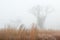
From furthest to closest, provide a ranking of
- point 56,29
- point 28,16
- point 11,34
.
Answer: point 28,16 < point 56,29 < point 11,34

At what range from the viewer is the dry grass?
3.54 ft

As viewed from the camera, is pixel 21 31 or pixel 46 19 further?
pixel 46 19

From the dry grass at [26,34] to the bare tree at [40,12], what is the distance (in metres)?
0.12

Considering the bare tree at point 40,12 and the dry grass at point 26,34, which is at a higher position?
the bare tree at point 40,12

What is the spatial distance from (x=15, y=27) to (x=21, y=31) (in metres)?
0.09

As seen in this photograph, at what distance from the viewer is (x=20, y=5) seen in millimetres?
1349

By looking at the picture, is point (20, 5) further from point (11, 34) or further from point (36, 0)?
point (11, 34)

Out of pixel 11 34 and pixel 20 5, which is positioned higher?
pixel 20 5

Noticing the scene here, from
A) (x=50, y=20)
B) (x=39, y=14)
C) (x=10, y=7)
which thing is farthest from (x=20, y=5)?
(x=50, y=20)

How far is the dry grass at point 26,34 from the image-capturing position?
108cm

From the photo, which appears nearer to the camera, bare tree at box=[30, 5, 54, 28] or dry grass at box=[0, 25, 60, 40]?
dry grass at box=[0, 25, 60, 40]

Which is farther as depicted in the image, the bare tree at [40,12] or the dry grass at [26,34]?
the bare tree at [40,12]

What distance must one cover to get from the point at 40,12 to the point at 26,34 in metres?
0.30

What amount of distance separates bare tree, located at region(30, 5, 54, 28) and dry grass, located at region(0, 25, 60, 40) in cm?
12
